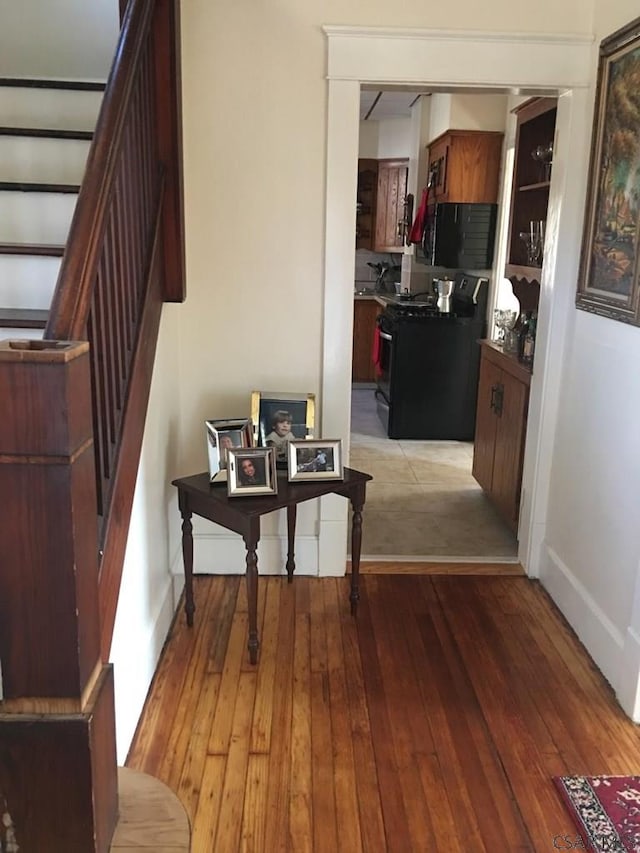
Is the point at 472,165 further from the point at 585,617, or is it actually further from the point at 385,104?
the point at 585,617

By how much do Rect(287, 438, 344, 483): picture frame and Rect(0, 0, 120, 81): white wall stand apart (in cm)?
185

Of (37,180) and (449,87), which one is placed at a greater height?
(449,87)

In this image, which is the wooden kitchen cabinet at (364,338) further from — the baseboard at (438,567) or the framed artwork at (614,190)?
the framed artwork at (614,190)

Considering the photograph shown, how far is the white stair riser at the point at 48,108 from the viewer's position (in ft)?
9.00

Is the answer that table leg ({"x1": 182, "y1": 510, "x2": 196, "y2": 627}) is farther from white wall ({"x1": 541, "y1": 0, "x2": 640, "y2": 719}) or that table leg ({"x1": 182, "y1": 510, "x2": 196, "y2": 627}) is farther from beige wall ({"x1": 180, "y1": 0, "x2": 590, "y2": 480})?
white wall ({"x1": 541, "y1": 0, "x2": 640, "y2": 719})

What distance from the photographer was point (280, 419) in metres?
2.89

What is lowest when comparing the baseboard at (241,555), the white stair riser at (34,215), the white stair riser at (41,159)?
the baseboard at (241,555)

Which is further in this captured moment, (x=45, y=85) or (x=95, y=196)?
(x=45, y=85)

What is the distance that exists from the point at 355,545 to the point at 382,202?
544 centimetres

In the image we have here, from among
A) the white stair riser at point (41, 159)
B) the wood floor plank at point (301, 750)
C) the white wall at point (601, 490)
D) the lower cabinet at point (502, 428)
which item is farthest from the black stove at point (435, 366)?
the white stair riser at point (41, 159)

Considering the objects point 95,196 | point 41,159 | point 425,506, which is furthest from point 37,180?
point 425,506

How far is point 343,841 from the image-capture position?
5.93 ft

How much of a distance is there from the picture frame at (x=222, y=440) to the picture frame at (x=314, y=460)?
0.19 m

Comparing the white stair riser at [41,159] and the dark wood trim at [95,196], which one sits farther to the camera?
the white stair riser at [41,159]
